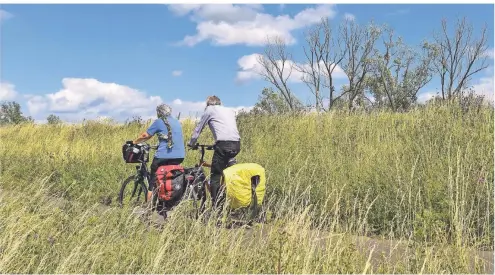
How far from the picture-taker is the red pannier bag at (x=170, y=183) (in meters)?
6.56

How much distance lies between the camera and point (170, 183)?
6578mm

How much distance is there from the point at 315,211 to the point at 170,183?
2189mm

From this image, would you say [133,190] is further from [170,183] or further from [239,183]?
[239,183]

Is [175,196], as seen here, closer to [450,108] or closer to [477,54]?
[450,108]

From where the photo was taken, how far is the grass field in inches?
160

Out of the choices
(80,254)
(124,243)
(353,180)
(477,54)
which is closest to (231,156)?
(353,180)

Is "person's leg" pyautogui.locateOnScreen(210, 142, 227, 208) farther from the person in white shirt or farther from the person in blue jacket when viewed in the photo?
the person in blue jacket

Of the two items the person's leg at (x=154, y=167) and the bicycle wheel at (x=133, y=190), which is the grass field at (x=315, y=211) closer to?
the bicycle wheel at (x=133, y=190)

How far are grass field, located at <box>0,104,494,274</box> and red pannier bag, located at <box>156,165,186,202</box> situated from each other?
0.71m

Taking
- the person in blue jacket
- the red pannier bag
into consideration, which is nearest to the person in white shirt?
the person in blue jacket

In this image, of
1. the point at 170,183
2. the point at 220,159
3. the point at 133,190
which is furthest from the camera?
the point at 133,190

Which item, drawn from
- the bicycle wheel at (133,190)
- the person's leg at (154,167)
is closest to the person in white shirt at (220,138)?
the person's leg at (154,167)

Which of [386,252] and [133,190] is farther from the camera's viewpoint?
[133,190]

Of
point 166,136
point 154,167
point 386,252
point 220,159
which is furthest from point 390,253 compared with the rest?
point 154,167
